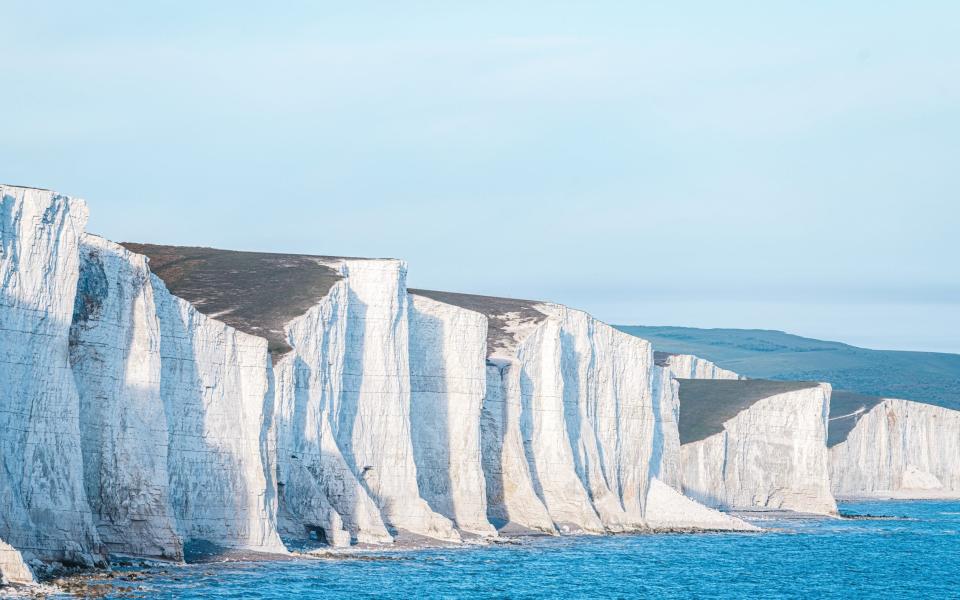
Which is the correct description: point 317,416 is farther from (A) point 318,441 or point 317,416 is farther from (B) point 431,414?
(B) point 431,414

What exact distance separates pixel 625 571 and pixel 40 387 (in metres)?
23.6

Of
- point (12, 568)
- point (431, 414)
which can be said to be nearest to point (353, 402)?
point (431, 414)

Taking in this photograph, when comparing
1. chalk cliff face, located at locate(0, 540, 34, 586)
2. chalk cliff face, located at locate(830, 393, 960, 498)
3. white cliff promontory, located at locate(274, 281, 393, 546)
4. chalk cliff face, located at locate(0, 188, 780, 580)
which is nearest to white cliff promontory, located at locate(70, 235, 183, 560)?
chalk cliff face, located at locate(0, 188, 780, 580)

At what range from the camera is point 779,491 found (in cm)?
9762

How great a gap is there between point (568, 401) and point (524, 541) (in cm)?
1394

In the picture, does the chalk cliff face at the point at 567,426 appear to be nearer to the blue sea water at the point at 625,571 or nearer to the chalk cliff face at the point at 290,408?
the chalk cliff face at the point at 290,408

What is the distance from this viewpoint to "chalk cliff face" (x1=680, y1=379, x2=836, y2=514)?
94812 millimetres

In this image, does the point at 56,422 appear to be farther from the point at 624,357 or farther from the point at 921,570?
the point at 624,357

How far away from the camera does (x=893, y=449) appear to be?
130 metres

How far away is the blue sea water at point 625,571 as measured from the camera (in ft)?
133

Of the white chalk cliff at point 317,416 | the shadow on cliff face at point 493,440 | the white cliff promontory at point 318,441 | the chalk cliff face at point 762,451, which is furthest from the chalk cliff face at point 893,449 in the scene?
the white cliff promontory at point 318,441

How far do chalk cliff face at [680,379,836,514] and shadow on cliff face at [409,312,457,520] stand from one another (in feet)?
113

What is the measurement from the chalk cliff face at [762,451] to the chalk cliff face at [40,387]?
201ft

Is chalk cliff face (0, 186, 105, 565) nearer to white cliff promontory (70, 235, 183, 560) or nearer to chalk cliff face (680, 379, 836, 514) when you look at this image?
white cliff promontory (70, 235, 183, 560)
